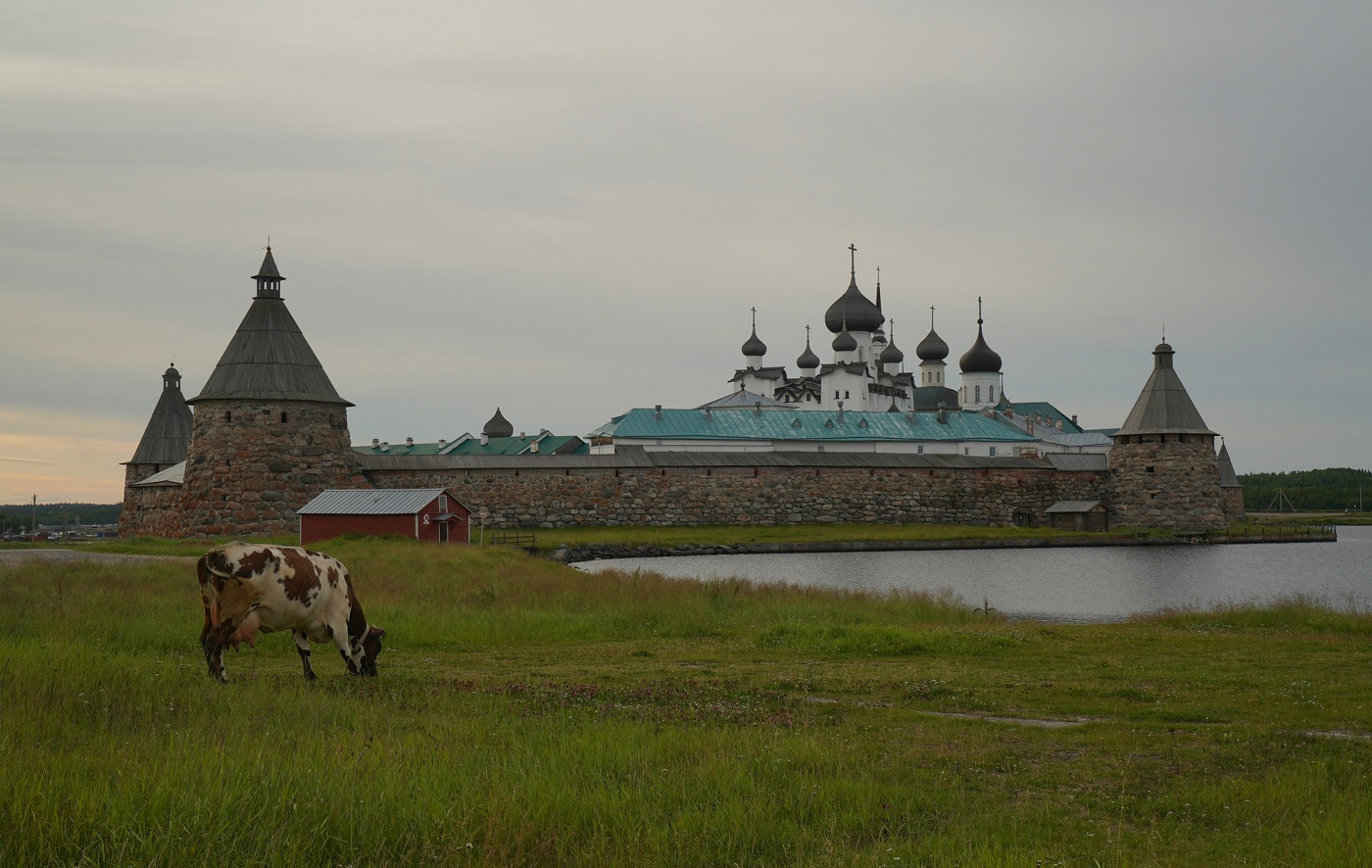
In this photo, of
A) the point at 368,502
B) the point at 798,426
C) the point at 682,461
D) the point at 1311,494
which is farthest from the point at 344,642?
the point at 1311,494

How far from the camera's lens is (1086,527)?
44844 millimetres

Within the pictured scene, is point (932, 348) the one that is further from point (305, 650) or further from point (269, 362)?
point (305, 650)

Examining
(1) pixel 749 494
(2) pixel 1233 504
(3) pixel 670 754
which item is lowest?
(3) pixel 670 754

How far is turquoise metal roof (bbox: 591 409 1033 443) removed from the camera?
2125 inches

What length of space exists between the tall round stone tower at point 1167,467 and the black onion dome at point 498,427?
38.9m

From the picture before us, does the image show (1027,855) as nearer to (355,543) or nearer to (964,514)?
(355,543)

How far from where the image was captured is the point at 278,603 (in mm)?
8070

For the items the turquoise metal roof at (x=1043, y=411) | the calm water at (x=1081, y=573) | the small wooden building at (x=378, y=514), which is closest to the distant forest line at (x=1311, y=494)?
the turquoise metal roof at (x=1043, y=411)

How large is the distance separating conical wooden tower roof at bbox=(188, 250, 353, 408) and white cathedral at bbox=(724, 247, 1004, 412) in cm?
3505

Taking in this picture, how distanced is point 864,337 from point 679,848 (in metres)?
69.7

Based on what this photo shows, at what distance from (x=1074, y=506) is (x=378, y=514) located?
2748 centimetres

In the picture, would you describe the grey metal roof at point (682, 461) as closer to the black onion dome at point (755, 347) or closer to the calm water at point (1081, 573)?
the calm water at point (1081, 573)

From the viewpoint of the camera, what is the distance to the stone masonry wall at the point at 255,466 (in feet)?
105

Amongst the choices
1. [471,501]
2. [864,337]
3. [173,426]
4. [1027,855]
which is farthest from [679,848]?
[864,337]
